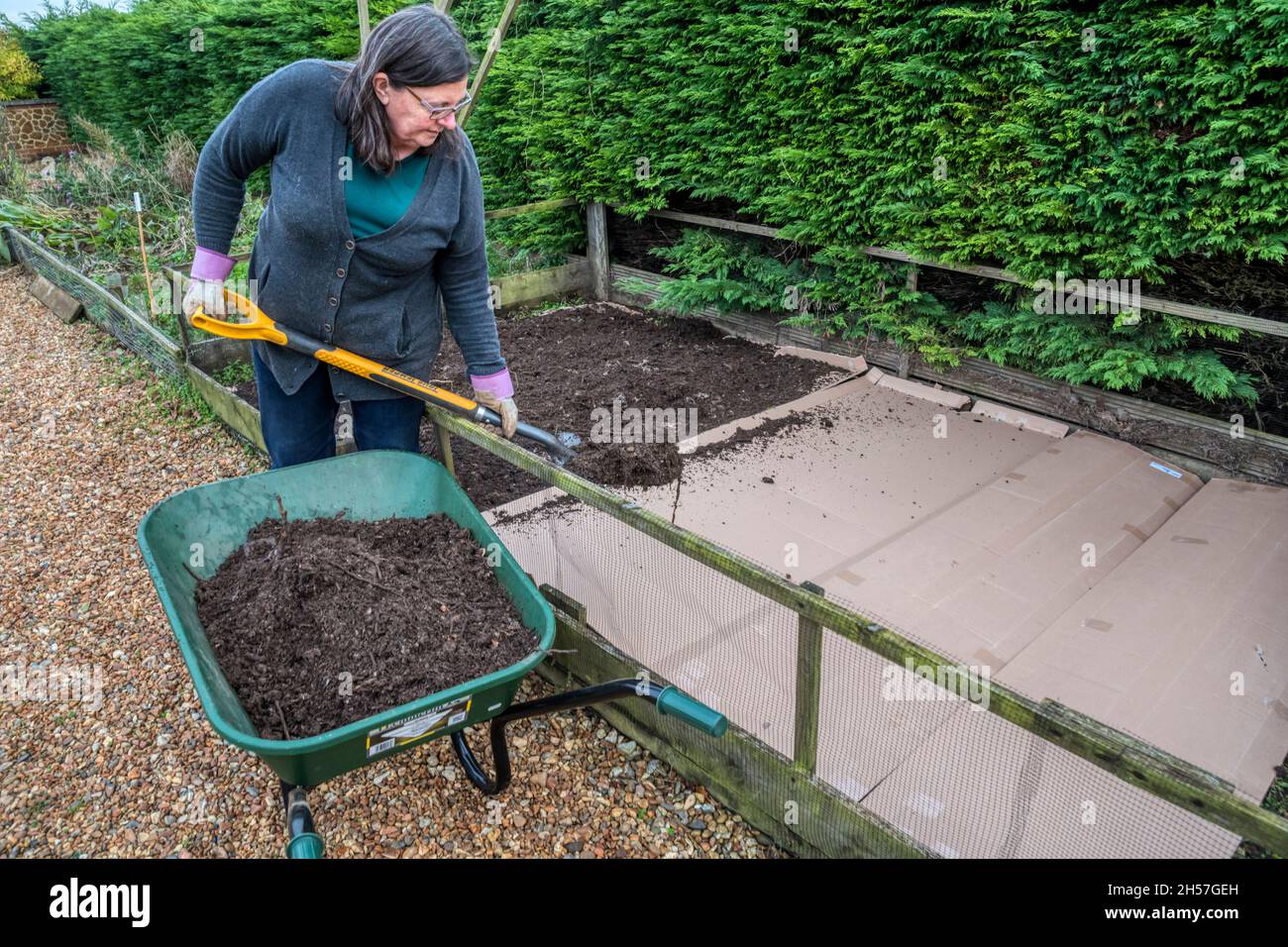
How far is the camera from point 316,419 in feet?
9.08

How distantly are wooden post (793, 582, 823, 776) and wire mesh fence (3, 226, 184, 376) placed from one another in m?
4.59

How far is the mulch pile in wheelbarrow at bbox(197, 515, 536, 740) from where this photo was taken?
1902 mm

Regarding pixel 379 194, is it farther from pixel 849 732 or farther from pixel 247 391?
pixel 247 391

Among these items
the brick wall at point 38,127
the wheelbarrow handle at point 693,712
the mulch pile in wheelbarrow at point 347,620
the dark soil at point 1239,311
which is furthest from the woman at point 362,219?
the brick wall at point 38,127

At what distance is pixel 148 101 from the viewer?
12.8 m

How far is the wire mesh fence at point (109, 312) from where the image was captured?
5.29 metres

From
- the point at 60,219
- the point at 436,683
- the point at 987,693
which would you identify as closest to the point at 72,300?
the point at 60,219

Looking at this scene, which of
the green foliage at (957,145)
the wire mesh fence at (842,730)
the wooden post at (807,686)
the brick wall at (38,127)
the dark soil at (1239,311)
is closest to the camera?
the wire mesh fence at (842,730)

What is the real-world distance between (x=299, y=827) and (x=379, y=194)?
62.1 inches

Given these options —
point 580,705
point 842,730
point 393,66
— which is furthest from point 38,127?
point 842,730

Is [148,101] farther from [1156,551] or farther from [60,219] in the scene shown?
[1156,551]

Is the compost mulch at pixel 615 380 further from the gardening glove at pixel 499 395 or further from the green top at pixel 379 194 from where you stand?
the green top at pixel 379 194

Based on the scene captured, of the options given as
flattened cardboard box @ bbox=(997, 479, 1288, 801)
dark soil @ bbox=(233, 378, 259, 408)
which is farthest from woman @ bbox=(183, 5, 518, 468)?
dark soil @ bbox=(233, 378, 259, 408)

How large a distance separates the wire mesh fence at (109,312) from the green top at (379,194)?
3.40 metres
